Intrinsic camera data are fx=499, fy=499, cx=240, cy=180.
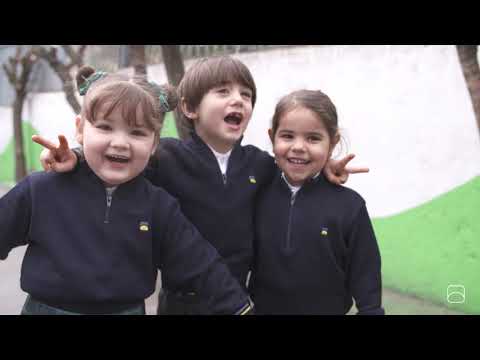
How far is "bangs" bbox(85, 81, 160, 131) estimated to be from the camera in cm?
152

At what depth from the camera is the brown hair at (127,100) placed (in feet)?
5.01

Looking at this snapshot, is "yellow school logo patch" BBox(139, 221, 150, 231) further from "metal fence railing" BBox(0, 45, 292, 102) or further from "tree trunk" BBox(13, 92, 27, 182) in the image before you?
"tree trunk" BBox(13, 92, 27, 182)

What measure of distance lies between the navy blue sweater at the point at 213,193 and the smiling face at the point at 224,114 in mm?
52

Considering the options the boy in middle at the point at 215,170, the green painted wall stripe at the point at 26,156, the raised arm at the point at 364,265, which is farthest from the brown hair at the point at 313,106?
the green painted wall stripe at the point at 26,156

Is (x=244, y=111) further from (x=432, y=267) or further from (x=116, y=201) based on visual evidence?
(x=432, y=267)

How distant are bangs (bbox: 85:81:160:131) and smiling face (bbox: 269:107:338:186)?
1.71ft

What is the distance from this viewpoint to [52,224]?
5.05 ft

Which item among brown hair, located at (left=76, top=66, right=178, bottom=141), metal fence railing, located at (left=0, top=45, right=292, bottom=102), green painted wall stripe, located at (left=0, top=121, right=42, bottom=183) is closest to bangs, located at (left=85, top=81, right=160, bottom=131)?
brown hair, located at (left=76, top=66, right=178, bottom=141)

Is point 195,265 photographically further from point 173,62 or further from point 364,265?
point 173,62

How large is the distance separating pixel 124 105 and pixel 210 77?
1.43 ft

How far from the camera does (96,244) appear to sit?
5.06 ft

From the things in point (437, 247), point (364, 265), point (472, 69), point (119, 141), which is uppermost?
point (472, 69)

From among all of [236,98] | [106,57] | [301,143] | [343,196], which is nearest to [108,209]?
[236,98]

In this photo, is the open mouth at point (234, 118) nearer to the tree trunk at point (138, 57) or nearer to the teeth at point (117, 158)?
the teeth at point (117, 158)
